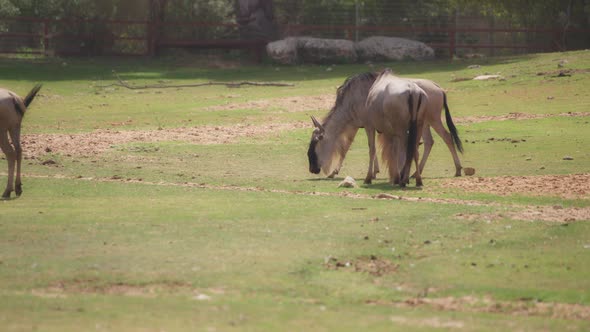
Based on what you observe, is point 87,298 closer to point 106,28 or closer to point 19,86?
point 19,86

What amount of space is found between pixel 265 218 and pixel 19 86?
2323 centimetres

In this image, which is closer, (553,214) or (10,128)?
(553,214)

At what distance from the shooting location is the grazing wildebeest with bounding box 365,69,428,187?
16031 mm

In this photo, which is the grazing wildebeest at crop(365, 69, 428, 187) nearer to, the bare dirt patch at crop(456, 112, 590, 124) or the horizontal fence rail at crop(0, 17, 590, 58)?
the bare dirt patch at crop(456, 112, 590, 124)

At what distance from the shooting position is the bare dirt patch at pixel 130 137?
2202 centimetres

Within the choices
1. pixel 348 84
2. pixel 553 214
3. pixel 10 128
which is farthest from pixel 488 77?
pixel 10 128

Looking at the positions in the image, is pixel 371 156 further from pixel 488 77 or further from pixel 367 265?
pixel 488 77

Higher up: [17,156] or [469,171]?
[17,156]

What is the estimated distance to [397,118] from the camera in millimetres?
16328

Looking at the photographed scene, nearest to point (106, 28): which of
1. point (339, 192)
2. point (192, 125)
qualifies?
point (192, 125)

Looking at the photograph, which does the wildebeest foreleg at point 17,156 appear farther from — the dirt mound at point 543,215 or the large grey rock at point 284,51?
the large grey rock at point 284,51

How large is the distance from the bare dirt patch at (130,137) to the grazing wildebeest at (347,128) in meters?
5.62

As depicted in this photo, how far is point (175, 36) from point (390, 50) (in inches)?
399

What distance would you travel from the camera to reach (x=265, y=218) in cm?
1328
